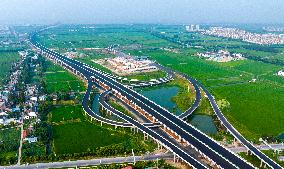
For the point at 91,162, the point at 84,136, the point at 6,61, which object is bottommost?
the point at 91,162

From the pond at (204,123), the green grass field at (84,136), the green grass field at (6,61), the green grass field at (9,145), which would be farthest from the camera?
the green grass field at (6,61)

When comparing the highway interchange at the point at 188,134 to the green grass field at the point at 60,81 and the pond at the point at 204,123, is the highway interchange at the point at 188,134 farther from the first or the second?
the green grass field at the point at 60,81

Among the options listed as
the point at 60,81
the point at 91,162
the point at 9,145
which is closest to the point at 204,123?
the point at 91,162

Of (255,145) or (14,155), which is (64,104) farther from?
(255,145)

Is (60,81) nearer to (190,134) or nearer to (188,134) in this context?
(188,134)

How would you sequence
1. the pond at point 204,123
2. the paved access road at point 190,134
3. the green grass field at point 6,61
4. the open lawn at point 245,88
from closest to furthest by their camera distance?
the paved access road at point 190,134 → the pond at point 204,123 → the open lawn at point 245,88 → the green grass field at point 6,61

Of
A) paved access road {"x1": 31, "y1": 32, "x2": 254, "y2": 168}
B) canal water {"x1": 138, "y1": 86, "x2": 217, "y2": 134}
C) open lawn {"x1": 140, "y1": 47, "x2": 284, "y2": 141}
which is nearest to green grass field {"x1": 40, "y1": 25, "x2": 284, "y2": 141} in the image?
open lawn {"x1": 140, "y1": 47, "x2": 284, "y2": 141}

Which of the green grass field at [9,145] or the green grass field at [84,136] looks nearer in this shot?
the green grass field at [9,145]

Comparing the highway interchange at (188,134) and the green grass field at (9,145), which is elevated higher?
the highway interchange at (188,134)

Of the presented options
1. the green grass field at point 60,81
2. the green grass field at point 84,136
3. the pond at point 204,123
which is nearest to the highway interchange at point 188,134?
the pond at point 204,123
